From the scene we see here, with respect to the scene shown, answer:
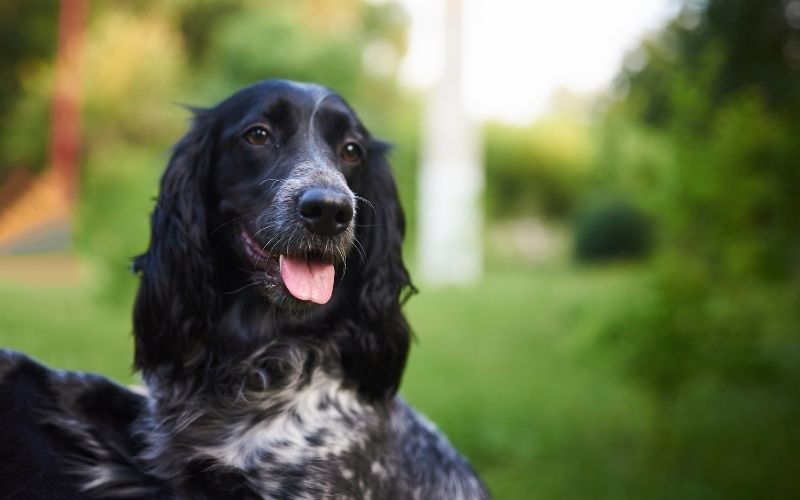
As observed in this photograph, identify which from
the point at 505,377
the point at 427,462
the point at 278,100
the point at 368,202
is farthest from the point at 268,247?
the point at 505,377

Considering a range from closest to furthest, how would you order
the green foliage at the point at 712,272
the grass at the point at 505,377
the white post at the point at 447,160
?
the green foliage at the point at 712,272, the grass at the point at 505,377, the white post at the point at 447,160

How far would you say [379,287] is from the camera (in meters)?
2.83

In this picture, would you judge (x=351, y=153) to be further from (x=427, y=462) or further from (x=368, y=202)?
(x=427, y=462)

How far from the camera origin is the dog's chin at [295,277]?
2459mm

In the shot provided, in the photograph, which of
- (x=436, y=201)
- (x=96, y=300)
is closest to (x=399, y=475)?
(x=96, y=300)

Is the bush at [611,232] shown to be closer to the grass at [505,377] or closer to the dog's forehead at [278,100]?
the grass at [505,377]

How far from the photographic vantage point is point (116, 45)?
16484 millimetres

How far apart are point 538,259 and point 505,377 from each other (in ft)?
59.0

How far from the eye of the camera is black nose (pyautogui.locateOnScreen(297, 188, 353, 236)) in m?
2.41

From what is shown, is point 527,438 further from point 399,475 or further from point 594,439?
point 399,475

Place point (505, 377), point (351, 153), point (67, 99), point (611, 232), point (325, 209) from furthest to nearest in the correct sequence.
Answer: point (611, 232) → point (67, 99) → point (505, 377) → point (351, 153) → point (325, 209)

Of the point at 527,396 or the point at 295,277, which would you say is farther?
the point at 527,396

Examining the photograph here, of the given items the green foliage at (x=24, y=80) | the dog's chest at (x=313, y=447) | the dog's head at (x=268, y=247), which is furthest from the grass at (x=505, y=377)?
the green foliage at (x=24, y=80)

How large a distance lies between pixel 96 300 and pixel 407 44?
22979 mm
